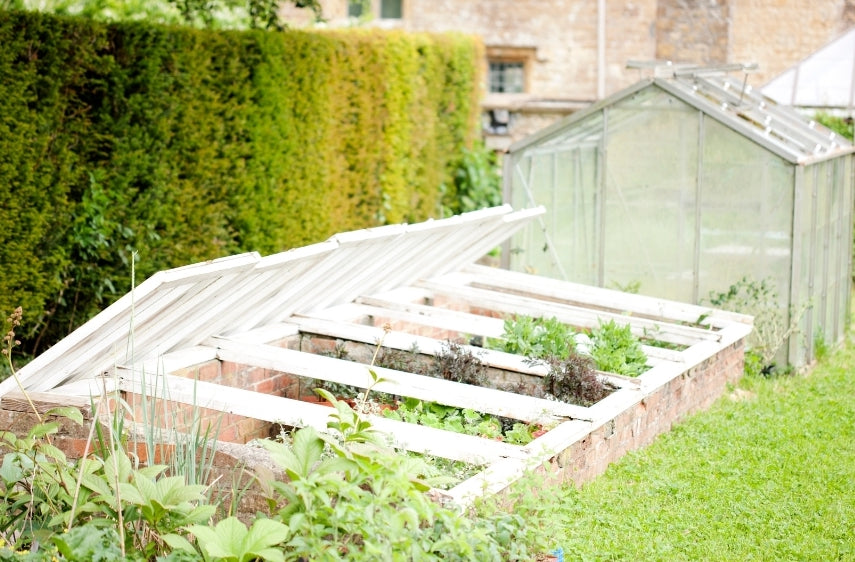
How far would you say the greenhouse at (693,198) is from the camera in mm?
8680

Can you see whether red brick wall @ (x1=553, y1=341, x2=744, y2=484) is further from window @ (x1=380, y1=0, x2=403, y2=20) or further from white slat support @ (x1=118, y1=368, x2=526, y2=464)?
window @ (x1=380, y1=0, x2=403, y2=20)

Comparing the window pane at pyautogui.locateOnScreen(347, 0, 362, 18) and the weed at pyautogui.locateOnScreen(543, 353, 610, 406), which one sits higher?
the window pane at pyautogui.locateOnScreen(347, 0, 362, 18)

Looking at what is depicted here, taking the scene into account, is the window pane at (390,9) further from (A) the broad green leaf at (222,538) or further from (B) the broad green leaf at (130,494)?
(A) the broad green leaf at (222,538)

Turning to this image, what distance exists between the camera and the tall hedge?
6773mm

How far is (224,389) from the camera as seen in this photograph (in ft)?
17.7

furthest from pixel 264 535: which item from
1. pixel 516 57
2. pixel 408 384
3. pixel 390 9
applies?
pixel 390 9

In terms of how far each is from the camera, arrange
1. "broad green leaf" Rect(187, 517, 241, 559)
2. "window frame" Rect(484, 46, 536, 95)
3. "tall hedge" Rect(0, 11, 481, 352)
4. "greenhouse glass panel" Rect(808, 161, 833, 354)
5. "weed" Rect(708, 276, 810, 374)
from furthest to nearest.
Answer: "window frame" Rect(484, 46, 536, 95) < "greenhouse glass panel" Rect(808, 161, 833, 354) < "weed" Rect(708, 276, 810, 374) < "tall hedge" Rect(0, 11, 481, 352) < "broad green leaf" Rect(187, 517, 241, 559)

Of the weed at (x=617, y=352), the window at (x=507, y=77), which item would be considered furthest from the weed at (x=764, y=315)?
the window at (x=507, y=77)

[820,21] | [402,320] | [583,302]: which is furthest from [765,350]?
[820,21]

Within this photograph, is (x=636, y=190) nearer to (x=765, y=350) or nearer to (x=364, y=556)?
(x=765, y=350)

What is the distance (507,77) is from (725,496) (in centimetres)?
1538

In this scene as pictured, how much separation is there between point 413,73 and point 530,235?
286cm

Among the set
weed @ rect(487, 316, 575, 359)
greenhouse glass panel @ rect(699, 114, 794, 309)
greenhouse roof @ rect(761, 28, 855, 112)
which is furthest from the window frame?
weed @ rect(487, 316, 575, 359)

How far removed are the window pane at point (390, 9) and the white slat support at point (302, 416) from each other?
52.4 ft
